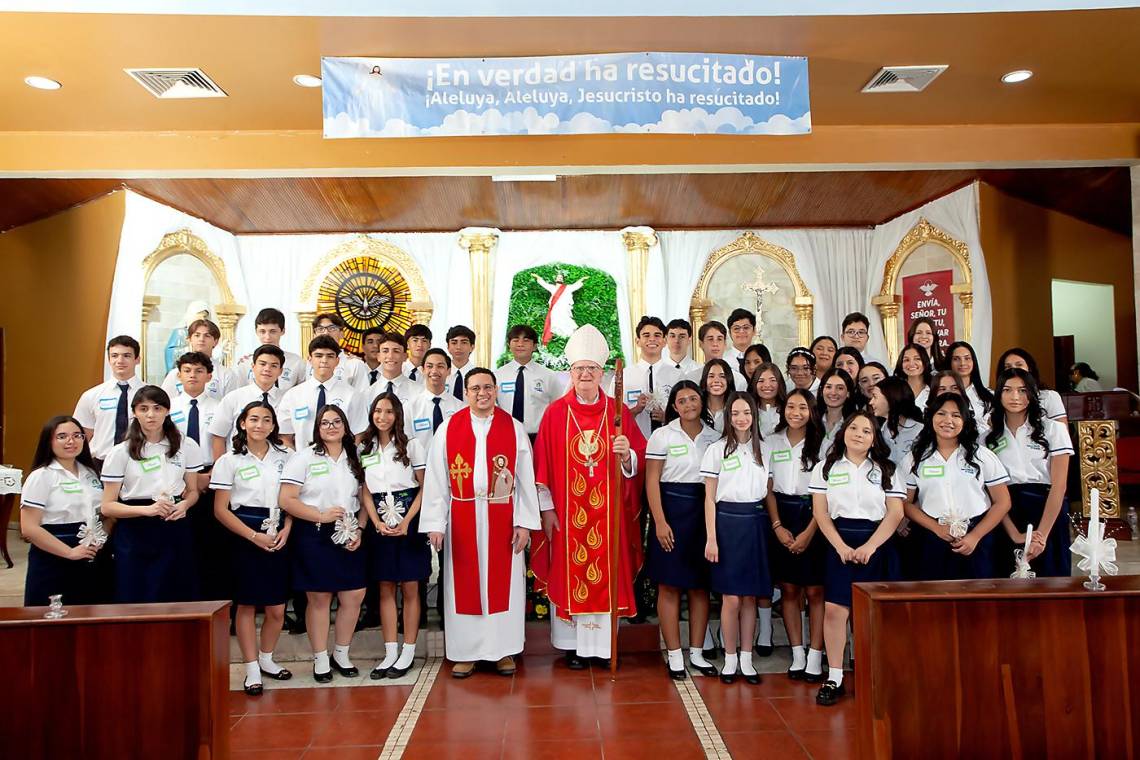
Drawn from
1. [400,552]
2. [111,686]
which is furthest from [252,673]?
[111,686]

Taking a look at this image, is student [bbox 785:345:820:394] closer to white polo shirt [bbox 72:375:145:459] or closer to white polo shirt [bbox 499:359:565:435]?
white polo shirt [bbox 499:359:565:435]

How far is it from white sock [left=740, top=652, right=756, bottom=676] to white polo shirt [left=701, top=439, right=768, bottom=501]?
2.55ft

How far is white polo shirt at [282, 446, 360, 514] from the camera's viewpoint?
407 cm

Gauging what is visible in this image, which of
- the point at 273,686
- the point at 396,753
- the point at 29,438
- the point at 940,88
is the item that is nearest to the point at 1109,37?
the point at 940,88

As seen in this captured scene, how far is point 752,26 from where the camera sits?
4203 mm

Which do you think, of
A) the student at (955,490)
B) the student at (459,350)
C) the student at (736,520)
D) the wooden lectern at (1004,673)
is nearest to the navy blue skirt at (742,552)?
the student at (736,520)

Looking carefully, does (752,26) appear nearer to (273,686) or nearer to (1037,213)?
(273,686)

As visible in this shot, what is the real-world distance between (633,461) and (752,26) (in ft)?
7.48

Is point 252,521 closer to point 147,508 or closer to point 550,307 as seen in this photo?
point 147,508

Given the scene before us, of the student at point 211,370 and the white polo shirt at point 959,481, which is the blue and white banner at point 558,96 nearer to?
the student at point 211,370

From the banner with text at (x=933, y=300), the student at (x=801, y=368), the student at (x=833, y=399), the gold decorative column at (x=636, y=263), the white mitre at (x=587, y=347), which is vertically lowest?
the student at (x=833, y=399)

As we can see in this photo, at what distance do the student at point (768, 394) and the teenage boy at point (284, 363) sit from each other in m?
2.67

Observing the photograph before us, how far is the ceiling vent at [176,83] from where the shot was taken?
4.63m

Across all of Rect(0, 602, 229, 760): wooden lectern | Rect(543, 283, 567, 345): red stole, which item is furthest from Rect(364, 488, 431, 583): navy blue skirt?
Rect(543, 283, 567, 345): red stole
